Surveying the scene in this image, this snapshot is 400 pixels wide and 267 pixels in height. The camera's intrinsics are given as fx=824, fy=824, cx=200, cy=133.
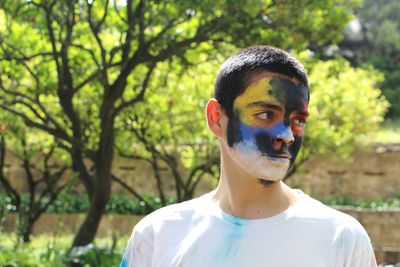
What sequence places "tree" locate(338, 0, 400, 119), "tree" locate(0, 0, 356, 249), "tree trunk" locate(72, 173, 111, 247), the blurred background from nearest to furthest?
"tree" locate(0, 0, 356, 249)
the blurred background
"tree trunk" locate(72, 173, 111, 247)
"tree" locate(338, 0, 400, 119)

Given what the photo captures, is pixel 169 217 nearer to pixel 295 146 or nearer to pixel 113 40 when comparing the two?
pixel 295 146

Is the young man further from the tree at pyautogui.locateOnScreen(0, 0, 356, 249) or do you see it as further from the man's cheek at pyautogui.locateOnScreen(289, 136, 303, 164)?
the tree at pyautogui.locateOnScreen(0, 0, 356, 249)

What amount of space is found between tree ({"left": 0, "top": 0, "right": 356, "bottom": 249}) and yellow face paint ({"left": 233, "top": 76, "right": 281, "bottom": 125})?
4611 mm

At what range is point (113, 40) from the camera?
921cm

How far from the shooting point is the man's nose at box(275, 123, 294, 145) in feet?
8.03

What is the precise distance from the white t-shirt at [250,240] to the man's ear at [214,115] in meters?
0.25

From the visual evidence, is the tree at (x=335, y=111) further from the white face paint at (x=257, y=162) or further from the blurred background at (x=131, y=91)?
the white face paint at (x=257, y=162)

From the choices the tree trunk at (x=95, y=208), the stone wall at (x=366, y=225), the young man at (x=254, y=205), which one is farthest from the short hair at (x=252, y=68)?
the stone wall at (x=366, y=225)

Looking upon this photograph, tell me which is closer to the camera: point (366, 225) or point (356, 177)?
point (366, 225)

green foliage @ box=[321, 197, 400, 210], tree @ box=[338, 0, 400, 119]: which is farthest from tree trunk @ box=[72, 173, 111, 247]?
tree @ box=[338, 0, 400, 119]

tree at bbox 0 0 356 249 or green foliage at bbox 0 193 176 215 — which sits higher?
tree at bbox 0 0 356 249

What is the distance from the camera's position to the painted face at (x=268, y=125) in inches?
96.7

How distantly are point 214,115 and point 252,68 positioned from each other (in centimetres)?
19

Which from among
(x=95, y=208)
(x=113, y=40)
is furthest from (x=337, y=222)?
(x=113, y=40)
